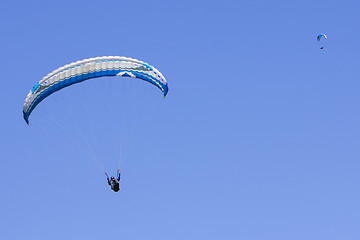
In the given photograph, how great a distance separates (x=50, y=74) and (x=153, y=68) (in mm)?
7310

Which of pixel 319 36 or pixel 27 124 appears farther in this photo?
pixel 319 36

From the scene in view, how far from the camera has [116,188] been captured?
234 ft

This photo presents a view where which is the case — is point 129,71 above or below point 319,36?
below

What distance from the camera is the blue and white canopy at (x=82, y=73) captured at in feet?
226

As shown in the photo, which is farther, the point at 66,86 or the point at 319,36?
the point at 319,36

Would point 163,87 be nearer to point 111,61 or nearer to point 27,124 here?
point 111,61

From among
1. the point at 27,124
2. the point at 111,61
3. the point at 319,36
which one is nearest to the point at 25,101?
the point at 27,124

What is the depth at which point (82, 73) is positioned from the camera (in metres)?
68.9

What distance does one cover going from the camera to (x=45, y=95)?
69750 mm

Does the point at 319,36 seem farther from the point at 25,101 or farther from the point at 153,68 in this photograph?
the point at 25,101


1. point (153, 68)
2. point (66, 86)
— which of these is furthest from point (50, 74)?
point (153, 68)

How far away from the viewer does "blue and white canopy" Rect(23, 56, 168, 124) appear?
68875mm

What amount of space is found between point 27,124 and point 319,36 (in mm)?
34920

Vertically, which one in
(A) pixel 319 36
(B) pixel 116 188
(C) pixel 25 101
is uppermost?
(A) pixel 319 36
